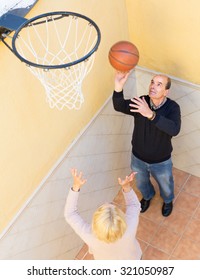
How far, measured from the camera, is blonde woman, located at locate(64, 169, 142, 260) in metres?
2.59

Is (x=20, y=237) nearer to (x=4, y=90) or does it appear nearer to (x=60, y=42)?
(x=4, y=90)

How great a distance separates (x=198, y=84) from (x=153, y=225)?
1446mm

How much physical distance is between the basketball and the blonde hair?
3.43 feet

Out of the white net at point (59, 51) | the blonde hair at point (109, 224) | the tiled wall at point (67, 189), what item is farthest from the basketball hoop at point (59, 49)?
the blonde hair at point (109, 224)

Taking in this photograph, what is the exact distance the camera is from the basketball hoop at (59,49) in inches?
105

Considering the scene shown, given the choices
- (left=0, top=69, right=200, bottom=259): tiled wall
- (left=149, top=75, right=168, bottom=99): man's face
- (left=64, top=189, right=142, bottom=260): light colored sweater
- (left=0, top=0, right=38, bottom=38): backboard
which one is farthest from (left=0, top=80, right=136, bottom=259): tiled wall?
(left=0, top=0, right=38, bottom=38): backboard

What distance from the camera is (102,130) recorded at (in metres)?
3.85

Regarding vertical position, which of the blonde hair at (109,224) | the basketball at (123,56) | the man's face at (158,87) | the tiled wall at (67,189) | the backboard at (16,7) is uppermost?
the backboard at (16,7)

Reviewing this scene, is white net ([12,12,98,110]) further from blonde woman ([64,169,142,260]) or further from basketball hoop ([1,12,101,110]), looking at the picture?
blonde woman ([64,169,142,260])

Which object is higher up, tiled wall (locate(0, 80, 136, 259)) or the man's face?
the man's face

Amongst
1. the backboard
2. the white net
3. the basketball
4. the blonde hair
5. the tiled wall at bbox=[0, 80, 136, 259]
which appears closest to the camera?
the backboard

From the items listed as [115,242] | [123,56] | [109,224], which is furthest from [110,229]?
[123,56]

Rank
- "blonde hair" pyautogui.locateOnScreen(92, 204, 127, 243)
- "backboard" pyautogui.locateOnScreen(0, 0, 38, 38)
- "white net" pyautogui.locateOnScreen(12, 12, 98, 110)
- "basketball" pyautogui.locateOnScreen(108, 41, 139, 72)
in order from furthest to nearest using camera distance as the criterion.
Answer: "basketball" pyautogui.locateOnScreen(108, 41, 139, 72) → "white net" pyautogui.locateOnScreen(12, 12, 98, 110) → "blonde hair" pyautogui.locateOnScreen(92, 204, 127, 243) → "backboard" pyautogui.locateOnScreen(0, 0, 38, 38)

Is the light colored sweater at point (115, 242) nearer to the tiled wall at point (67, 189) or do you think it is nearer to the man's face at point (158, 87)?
the tiled wall at point (67, 189)
